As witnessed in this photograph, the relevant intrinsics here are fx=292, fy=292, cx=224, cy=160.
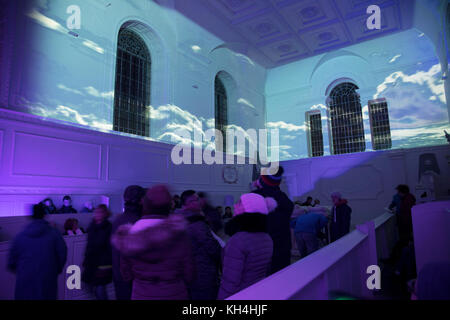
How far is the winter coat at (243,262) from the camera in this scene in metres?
2.12

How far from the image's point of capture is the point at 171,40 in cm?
1041

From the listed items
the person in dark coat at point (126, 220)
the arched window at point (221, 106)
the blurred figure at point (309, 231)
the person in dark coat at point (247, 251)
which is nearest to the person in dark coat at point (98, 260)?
the person in dark coat at point (126, 220)

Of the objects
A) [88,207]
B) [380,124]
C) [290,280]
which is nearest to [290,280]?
[290,280]

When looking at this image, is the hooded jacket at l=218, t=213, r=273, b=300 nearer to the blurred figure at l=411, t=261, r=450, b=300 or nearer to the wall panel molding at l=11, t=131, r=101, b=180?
the blurred figure at l=411, t=261, r=450, b=300

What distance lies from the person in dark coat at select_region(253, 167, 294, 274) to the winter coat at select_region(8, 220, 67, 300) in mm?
2438

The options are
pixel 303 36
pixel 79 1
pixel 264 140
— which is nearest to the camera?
pixel 79 1

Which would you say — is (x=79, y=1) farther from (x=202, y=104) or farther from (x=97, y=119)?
(x=202, y=104)

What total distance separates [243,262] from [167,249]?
22.4 inches

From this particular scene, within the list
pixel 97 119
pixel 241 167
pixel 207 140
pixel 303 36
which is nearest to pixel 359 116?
pixel 303 36

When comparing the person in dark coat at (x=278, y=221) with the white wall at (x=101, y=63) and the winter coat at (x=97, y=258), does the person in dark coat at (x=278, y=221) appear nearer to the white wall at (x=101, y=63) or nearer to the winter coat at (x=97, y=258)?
the winter coat at (x=97, y=258)

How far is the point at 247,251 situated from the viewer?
83.4 inches

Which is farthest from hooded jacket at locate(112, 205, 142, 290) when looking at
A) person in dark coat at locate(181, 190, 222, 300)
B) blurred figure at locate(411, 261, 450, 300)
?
blurred figure at locate(411, 261, 450, 300)

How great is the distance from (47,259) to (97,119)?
5645mm
